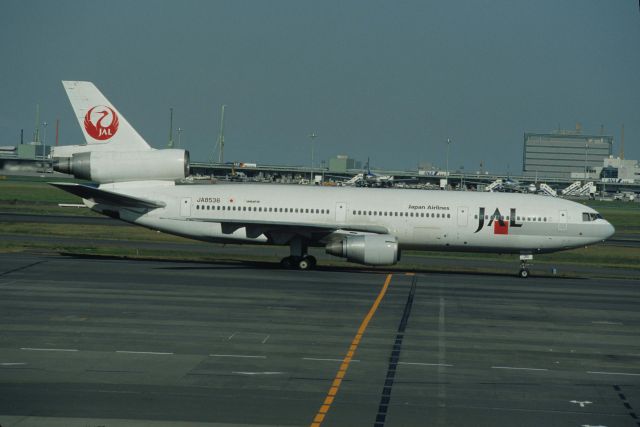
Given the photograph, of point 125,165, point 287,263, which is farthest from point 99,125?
point 287,263

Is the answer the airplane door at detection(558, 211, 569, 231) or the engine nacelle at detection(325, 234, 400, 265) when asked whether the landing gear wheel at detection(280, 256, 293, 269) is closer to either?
the engine nacelle at detection(325, 234, 400, 265)

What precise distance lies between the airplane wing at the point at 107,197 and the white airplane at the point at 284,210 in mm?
72

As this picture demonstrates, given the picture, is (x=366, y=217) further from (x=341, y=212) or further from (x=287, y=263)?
(x=287, y=263)

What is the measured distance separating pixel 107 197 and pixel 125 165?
2.15m

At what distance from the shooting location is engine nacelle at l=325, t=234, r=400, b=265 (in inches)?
1575

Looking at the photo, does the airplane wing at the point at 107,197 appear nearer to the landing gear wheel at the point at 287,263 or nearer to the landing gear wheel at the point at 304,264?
the landing gear wheel at the point at 287,263

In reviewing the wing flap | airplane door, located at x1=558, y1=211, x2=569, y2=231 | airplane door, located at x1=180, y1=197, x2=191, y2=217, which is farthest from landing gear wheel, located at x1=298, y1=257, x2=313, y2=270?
airplane door, located at x1=558, y1=211, x2=569, y2=231

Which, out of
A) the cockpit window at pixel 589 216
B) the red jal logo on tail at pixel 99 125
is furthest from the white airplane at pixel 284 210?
the cockpit window at pixel 589 216

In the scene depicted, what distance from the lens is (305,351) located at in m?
23.1

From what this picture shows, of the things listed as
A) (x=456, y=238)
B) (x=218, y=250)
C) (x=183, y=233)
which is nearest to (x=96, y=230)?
(x=218, y=250)

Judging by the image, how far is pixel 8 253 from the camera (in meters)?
43.7

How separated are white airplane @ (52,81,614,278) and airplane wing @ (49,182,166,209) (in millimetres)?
72

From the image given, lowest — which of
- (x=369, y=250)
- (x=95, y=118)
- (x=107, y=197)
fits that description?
(x=369, y=250)

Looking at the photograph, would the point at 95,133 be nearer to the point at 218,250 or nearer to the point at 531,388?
the point at 218,250
